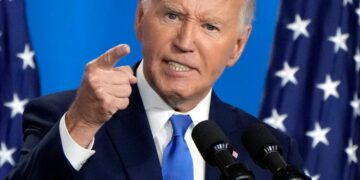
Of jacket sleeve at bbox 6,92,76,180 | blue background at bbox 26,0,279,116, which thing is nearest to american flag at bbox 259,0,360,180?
blue background at bbox 26,0,279,116

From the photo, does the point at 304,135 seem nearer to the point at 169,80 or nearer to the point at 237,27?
the point at 237,27

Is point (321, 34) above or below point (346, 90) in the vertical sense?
above

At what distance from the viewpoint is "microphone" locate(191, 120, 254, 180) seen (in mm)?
1170

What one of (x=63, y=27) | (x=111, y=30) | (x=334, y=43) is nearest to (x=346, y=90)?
(x=334, y=43)

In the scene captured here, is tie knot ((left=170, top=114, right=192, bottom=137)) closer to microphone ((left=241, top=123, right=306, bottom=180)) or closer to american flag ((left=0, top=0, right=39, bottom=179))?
microphone ((left=241, top=123, right=306, bottom=180))

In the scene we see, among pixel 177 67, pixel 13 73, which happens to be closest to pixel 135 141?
pixel 177 67

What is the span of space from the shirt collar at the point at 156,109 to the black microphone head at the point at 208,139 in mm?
442

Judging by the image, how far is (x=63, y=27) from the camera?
2684 mm

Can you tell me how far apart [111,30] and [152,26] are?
97 centimetres

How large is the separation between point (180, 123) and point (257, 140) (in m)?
0.44

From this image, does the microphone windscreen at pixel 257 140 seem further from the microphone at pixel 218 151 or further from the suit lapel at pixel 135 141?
the suit lapel at pixel 135 141

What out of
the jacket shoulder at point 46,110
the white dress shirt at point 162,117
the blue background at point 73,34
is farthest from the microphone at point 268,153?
the blue background at point 73,34

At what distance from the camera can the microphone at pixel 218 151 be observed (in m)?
1.17

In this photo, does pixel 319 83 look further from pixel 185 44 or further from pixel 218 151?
pixel 218 151
